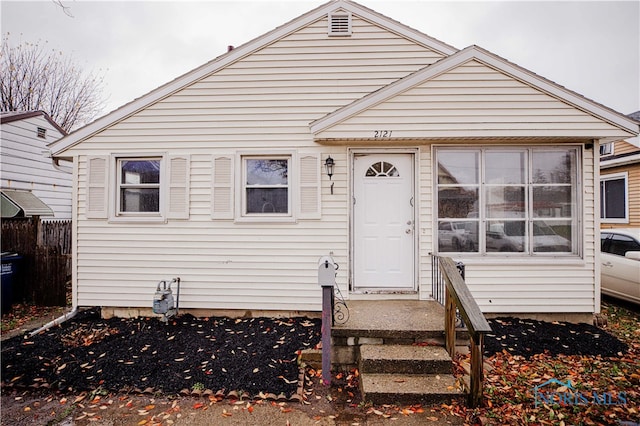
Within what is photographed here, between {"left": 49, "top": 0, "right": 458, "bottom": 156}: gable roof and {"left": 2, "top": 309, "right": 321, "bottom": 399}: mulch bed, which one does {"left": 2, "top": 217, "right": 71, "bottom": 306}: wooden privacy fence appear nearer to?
{"left": 2, "top": 309, "right": 321, "bottom": 399}: mulch bed

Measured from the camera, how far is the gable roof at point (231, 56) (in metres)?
5.44

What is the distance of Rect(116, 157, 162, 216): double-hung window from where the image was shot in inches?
217

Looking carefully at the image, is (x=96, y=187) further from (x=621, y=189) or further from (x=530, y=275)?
(x=621, y=189)

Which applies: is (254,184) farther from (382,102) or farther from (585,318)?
(585,318)

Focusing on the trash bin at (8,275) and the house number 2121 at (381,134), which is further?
the trash bin at (8,275)

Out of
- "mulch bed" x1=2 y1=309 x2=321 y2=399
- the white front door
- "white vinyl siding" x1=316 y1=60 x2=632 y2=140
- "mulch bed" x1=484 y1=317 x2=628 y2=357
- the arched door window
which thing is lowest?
"mulch bed" x1=2 y1=309 x2=321 y2=399

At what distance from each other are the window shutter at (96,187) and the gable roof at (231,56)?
534 millimetres

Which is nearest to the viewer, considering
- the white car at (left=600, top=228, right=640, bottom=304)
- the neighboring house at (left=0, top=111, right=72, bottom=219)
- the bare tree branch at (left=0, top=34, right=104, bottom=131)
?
the white car at (left=600, top=228, right=640, bottom=304)

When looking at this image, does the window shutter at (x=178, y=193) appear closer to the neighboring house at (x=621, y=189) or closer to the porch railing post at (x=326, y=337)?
the porch railing post at (x=326, y=337)

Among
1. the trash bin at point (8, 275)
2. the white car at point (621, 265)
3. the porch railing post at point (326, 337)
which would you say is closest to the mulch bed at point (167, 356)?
the porch railing post at point (326, 337)

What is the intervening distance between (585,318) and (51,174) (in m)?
14.2

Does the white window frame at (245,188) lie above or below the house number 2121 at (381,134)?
below

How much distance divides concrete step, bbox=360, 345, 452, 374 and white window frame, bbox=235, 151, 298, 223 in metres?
2.56

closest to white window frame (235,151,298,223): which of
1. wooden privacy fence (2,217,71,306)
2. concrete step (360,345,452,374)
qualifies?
concrete step (360,345,452,374)
